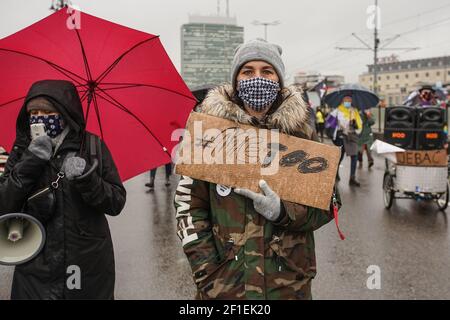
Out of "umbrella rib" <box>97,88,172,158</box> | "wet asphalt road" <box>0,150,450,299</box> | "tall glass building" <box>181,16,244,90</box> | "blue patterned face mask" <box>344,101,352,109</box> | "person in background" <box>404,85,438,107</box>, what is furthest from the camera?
"tall glass building" <box>181,16,244,90</box>

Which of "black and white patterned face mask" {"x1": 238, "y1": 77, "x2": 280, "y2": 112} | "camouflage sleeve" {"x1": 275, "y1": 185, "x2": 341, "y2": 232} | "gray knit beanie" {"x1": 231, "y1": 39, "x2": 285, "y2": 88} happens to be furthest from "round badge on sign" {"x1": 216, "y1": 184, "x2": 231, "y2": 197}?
"gray knit beanie" {"x1": 231, "y1": 39, "x2": 285, "y2": 88}

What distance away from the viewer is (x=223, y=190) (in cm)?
191

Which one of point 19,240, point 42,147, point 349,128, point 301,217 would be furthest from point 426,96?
point 19,240

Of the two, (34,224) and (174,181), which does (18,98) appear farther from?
(174,181)

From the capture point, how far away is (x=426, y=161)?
259 inches

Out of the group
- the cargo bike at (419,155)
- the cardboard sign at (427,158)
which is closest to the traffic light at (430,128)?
the cargo bike at (419,155)

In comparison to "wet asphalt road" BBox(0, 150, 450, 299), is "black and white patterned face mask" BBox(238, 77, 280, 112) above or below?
above

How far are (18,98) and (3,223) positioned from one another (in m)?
0.81

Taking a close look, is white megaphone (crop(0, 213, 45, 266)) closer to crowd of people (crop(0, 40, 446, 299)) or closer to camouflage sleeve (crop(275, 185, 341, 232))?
crowd of people (crop(0, 40, 446, 299))

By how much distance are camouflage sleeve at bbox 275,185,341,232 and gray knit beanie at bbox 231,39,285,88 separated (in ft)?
2.15

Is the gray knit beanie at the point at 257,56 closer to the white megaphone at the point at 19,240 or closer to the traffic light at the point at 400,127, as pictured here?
the white megaphone at the point at 19,240

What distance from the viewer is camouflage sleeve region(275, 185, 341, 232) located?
182 centimetres

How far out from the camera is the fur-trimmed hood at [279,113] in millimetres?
1935
